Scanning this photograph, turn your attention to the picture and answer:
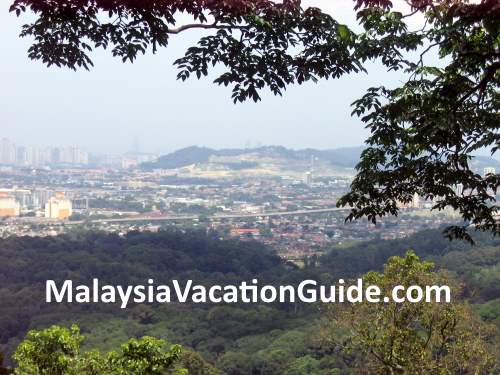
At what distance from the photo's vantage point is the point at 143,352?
283cm

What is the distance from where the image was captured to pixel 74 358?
2826mm

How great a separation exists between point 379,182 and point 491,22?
2.18 ft

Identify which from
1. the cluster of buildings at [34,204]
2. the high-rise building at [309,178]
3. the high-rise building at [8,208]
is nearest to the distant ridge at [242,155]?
the high-rise building at [309,178]

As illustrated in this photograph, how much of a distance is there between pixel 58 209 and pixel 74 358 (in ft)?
117

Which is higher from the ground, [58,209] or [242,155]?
[242,155]

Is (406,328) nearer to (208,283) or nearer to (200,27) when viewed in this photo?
(200,27)

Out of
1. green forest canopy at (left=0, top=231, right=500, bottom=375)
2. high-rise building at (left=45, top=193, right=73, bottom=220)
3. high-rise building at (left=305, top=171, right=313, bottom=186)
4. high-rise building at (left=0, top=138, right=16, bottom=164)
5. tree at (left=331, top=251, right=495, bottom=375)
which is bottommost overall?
green forest canopy at (left=0, top=231, right=500, bottom=375)

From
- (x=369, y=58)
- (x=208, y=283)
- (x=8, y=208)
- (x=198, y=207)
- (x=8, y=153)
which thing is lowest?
(x=208, y=283)

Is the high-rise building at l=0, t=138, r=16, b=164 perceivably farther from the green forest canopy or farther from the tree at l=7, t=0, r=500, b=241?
the tree at l=7, t=0, r=500, b=241

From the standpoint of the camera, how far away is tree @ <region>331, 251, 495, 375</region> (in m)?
3.72

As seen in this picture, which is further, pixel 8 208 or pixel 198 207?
pixel 198 207

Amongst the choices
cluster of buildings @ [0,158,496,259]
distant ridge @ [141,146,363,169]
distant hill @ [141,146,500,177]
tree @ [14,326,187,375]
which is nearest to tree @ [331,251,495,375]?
tree @ [14,326,187,375]

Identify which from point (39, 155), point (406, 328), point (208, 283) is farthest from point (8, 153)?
point (406, 328)

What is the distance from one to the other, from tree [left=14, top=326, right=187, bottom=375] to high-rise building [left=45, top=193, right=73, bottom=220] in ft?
115
